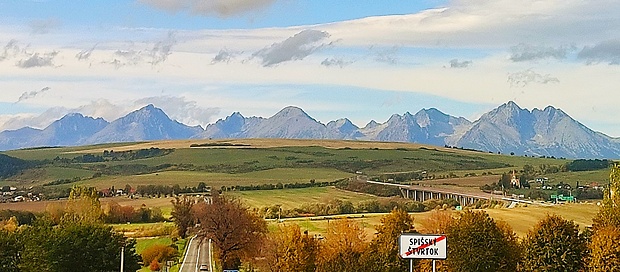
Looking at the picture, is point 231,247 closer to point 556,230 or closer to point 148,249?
point 148,249

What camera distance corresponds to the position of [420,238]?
5594 centimetres

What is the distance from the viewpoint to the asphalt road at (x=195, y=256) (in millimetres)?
101938

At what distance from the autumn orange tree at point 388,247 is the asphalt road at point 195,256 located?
96.4ft

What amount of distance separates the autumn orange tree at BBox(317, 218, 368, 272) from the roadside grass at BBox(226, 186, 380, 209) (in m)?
81.5

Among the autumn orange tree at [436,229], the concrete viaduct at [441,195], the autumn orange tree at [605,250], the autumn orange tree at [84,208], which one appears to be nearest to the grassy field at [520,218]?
the autumn orange tree at [436,229]

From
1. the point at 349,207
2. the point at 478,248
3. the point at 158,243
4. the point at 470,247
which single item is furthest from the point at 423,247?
the point at 349,207

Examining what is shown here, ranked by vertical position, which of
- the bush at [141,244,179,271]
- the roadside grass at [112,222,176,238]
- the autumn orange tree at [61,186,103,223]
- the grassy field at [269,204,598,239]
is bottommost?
the bush at [141,244,179,271]

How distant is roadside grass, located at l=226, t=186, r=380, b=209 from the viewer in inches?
6619

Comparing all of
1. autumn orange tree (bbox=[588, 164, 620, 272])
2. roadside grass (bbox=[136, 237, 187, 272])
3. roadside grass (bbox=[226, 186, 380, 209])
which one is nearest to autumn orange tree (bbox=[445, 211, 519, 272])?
autumn orange tree (bbox=[588, 164, 620, 272])

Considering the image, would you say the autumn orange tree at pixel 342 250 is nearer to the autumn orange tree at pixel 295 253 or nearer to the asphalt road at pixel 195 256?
the autumn orange tree at pixel 295 253

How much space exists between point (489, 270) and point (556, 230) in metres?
6.63

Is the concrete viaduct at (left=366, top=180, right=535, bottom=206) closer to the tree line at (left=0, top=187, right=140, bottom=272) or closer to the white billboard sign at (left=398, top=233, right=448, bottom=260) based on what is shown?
the tree line at (left=0, top=187, right=140, bottom=272)

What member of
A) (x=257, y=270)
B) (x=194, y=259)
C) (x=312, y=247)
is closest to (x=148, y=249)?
(x=194, y=259)

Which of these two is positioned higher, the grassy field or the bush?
the grassy field
